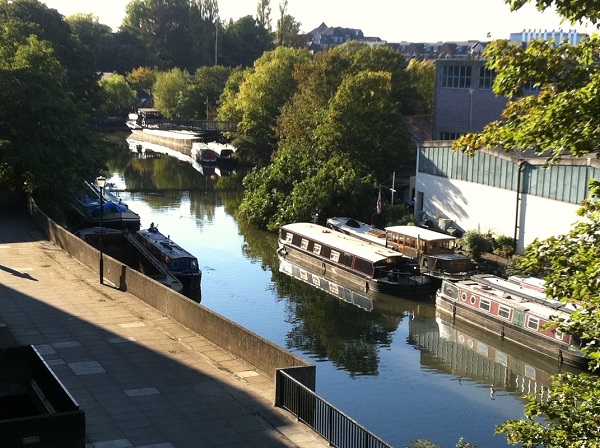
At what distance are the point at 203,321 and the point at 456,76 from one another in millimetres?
54461

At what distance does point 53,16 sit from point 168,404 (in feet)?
282

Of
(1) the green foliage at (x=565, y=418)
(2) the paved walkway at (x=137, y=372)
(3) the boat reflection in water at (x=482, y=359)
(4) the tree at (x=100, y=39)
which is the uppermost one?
(4) the tree at (x=100, y=39)

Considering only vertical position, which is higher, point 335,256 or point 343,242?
point 343,242

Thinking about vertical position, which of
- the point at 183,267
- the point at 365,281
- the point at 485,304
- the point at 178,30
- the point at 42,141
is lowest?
the point at 365,281

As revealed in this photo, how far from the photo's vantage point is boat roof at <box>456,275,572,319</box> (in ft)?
120

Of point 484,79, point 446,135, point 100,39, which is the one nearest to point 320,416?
point 484,79

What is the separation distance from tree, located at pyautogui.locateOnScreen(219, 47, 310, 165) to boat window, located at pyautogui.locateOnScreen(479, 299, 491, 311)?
55133 millimetres

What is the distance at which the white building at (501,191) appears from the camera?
151 feet

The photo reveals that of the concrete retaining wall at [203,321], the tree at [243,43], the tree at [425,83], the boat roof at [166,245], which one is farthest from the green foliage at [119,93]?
the concrete retaining wall at [203,321]

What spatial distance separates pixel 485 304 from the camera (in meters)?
39.3

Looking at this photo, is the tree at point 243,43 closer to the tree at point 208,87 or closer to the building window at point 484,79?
the tree at point 208,87

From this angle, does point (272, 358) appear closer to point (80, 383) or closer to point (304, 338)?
point (80, 383)

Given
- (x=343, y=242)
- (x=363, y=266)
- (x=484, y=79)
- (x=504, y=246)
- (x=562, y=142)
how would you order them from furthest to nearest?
(x=484, y=79), (x=343, y=242), (x=504, y=246), (x=363, y=266), (x=562, y=142)

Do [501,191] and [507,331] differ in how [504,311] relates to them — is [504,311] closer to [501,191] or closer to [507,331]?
A: [507,331]
